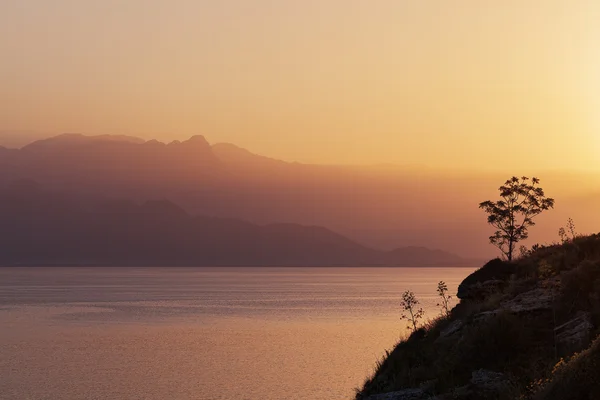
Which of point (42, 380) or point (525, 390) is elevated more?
point (525, 390)

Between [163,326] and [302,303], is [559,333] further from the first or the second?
[302,303]

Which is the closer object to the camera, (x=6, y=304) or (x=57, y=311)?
(x=57, y=311)

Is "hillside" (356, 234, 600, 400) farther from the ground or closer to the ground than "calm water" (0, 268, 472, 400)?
farther from the ground

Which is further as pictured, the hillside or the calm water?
the calm water

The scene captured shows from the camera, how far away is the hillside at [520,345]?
18.7 metres

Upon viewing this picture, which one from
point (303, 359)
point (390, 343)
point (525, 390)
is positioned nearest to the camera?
point (525, 390)

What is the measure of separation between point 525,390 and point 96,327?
99390 mm

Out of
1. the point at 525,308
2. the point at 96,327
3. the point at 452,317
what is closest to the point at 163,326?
the point at 96,327

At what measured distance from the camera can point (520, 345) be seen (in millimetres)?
25078

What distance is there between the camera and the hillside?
18.7m

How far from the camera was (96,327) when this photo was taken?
372ft

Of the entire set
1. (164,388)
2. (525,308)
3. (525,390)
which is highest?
(525,308)

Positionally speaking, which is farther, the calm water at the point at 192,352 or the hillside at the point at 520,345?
the calm water at the point at 192,352

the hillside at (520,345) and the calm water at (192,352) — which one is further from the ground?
the hillside at (520,345)
